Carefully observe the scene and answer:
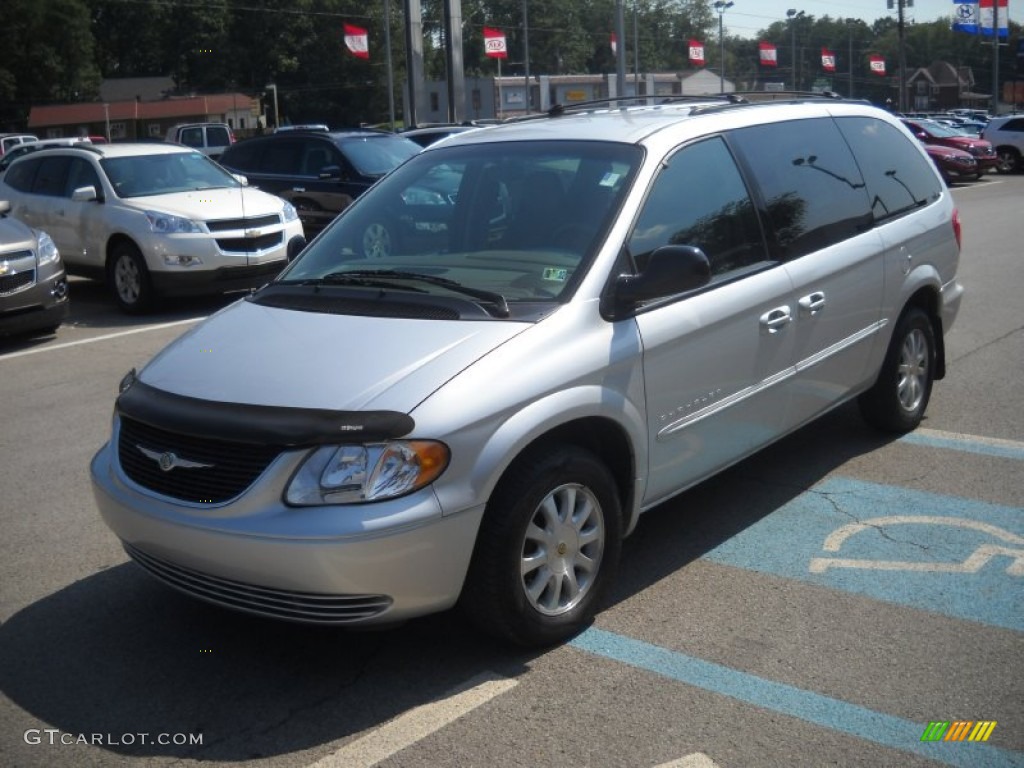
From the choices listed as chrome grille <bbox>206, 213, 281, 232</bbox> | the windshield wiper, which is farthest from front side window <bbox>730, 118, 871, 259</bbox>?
chrome grille <bbox>206, 213, 281, 232</bbox>

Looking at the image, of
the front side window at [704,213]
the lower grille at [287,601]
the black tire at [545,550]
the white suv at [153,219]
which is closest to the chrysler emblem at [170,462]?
the lower grille at [287,601]

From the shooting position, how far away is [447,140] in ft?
18.6

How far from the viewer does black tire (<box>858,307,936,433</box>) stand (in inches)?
256

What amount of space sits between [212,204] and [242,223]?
0.47 m

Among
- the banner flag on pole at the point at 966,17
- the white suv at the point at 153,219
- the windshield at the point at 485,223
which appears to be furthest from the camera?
the banner flag on pole at the point at 966,17

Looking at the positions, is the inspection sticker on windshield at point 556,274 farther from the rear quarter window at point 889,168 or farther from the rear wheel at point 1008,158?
the rear wheel at point 1008,158

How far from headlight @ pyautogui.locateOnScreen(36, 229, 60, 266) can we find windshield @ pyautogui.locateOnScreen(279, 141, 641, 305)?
20.5 feet

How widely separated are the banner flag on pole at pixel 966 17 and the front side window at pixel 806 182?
179 feet

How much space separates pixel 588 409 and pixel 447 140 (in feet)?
6.76

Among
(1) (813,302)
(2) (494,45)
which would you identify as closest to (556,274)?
(1) (813,302)

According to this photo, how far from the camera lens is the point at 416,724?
12.2 feet

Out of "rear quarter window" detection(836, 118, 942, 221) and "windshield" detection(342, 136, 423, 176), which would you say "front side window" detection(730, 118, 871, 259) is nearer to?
"rear quarter window" detection(836, 118, 942, 221)

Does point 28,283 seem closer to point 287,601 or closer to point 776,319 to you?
point 776,319

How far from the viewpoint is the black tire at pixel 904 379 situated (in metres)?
6.50
